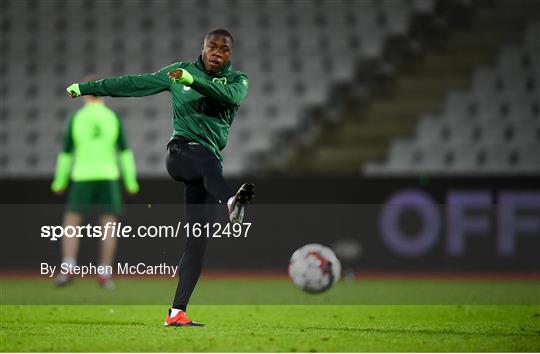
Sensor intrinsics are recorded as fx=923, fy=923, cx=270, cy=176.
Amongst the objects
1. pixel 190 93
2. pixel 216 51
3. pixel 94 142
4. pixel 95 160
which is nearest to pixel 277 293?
pixel 95 160

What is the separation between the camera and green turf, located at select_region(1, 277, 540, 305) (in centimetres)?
889

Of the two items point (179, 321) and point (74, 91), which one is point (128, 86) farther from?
point (179, 321)

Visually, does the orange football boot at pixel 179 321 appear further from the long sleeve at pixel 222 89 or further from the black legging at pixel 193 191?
the long sleeve at pixel 222 89

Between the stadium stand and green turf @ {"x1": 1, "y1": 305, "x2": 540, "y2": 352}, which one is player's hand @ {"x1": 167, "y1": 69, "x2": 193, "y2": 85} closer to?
green turf @ {"x1": 1, "y1": 305, "x2": 540, "y2": 352}

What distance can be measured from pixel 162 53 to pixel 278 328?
1197 centimetres

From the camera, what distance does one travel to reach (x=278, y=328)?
627cm

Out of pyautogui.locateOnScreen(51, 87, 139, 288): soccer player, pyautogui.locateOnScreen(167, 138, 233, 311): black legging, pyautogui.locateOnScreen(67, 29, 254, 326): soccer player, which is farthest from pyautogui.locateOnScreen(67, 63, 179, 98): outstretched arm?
pyautogui.locateOnScreen(51, 87, 139, 288): soccer player

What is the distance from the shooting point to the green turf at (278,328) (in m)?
5.19

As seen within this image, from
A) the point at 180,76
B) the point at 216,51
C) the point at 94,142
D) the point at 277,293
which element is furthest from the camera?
the point at 94,142

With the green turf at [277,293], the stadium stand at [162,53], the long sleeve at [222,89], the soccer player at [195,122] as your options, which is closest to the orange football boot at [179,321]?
the soccer player at [195,122]

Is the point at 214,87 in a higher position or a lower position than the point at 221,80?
lower

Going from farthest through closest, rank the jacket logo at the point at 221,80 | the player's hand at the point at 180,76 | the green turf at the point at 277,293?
the green turf at the point at 277,293, the jacket logo at the point at 221,80, the player's hand at the point at 180,76

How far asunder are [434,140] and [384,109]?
3.70 feet

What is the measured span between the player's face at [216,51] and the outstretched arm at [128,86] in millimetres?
277
